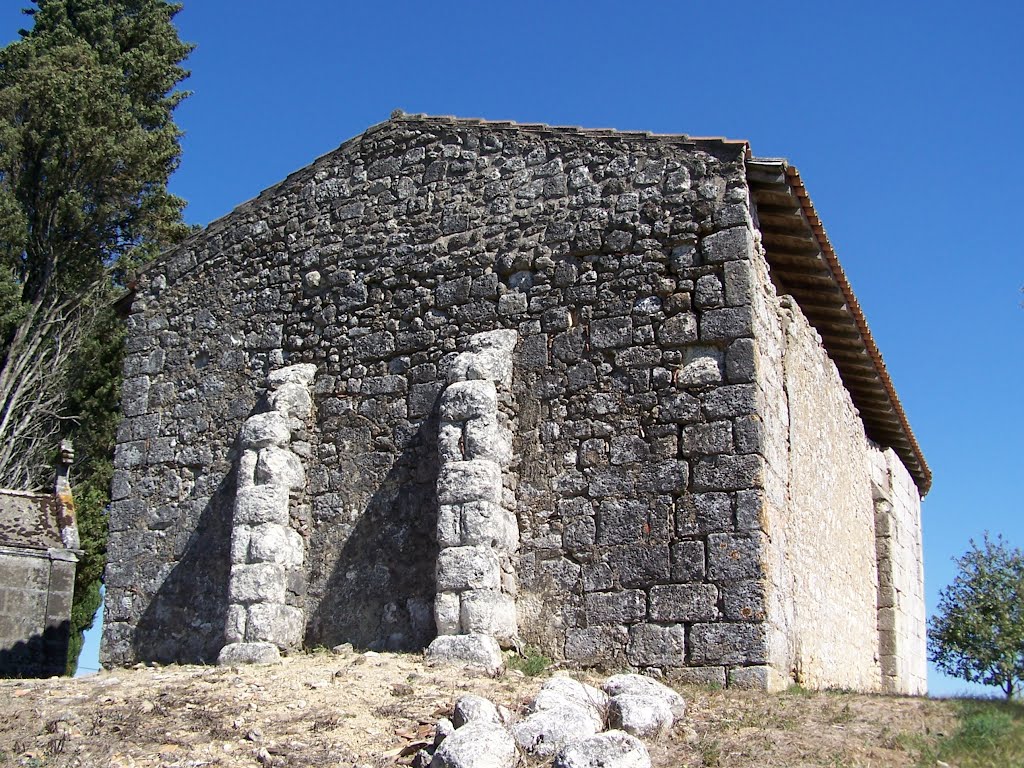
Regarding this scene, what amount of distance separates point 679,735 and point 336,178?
6770mm

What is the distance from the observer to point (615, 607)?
29.9 ft

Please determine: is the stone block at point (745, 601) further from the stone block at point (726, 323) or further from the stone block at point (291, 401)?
the stone block at point (291, 401)

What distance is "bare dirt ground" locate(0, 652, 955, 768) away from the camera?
267 inches

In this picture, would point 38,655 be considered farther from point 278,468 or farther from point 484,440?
point 484,440

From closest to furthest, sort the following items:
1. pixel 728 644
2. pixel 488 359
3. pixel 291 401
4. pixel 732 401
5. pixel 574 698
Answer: pixel 574 698
pixel 728 644
pixel 732 401
pixel 488 359
pixel 291 401

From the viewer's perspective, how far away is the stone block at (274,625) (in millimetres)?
9953

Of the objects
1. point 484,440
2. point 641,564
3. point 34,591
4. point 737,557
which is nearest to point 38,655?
point 34,591

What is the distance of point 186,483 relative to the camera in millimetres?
11539

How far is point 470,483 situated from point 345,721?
2.47 metres

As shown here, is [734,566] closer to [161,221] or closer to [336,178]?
[336,178]

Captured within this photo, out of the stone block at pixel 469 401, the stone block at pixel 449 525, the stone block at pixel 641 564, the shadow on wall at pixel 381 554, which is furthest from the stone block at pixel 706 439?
the shadow on wall at pixel 381 554

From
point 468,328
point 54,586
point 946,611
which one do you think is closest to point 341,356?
point 468,328

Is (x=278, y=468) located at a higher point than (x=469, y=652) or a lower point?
higher

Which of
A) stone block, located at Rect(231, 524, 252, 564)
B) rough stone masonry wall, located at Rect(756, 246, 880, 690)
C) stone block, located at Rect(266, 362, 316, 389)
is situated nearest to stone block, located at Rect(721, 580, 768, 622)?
rough stone masonry wall, located at Rect(756, 246, 880, 690)
